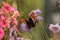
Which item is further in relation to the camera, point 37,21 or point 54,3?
point 54,3

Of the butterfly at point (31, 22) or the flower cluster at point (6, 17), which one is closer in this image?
the flower cluster at point (6, 17)

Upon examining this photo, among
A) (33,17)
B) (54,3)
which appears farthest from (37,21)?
(54,3)

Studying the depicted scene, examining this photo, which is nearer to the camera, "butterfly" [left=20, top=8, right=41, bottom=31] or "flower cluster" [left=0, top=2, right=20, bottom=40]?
"flower cluster" [left=0, top=2, right=20, bottom=40]

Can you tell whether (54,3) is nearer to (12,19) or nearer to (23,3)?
(23,3)

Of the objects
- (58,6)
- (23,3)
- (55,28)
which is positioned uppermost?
(23,3)

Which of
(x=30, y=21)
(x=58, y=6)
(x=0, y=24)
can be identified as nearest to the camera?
(x=0, y=24)

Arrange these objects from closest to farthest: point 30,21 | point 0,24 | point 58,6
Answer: point 0,24 < point 30,21 < point 58,6

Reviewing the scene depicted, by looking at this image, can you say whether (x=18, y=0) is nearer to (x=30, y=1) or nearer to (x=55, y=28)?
(x=30, y=1)

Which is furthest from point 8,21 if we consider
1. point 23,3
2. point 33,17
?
point 23,3

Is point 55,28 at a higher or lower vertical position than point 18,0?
lower
